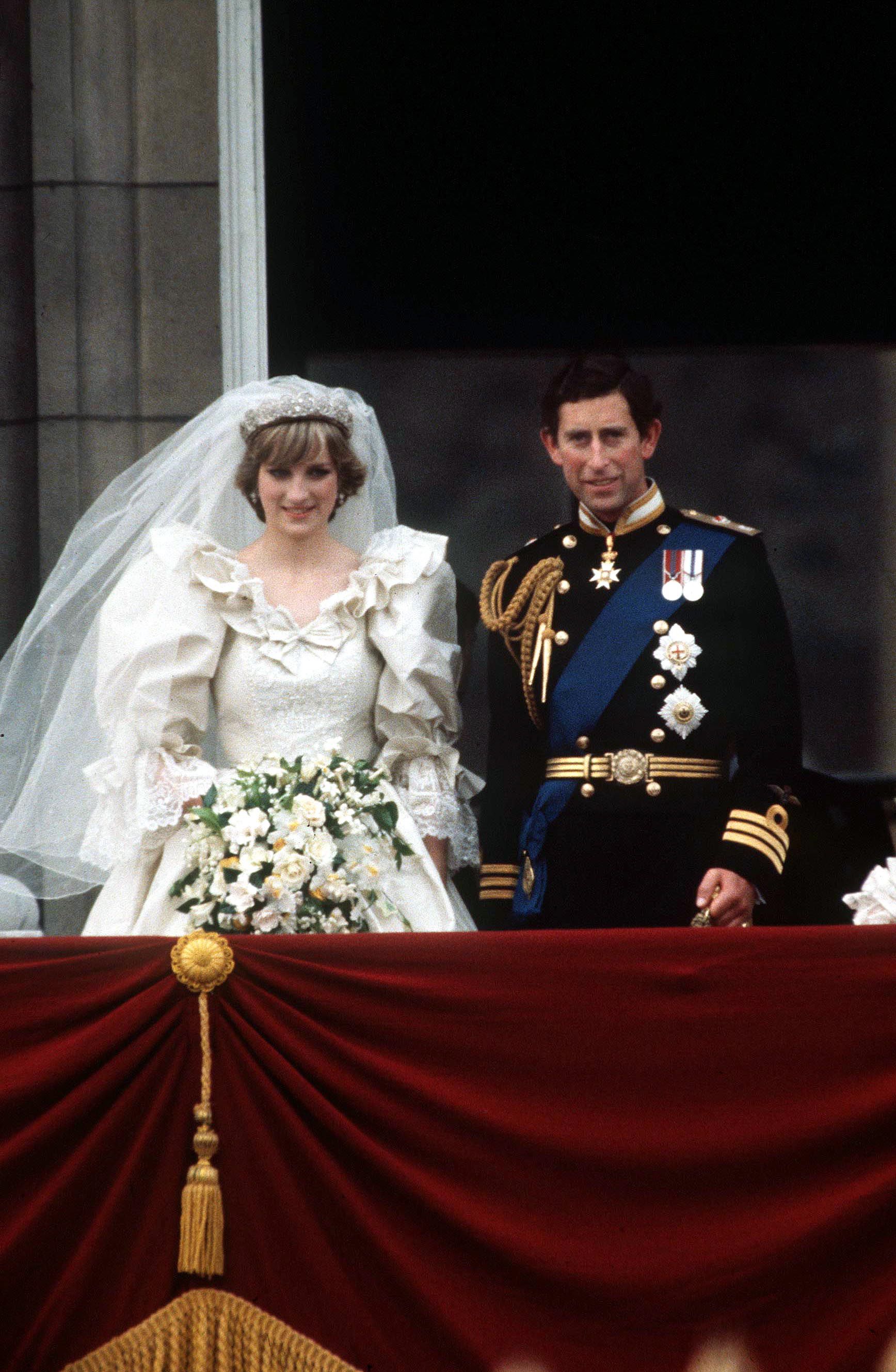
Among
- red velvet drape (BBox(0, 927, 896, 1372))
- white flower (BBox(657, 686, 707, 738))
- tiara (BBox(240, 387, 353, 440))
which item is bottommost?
red velvet drape (BBox(0, 927, 896, 1372))

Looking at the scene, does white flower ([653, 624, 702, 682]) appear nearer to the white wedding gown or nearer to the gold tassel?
the white wedding gown

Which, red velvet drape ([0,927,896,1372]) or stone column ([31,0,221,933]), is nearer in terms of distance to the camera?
red velvet drape ([0,927,896,1372])

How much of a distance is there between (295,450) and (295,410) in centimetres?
9

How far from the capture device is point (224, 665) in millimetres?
4020

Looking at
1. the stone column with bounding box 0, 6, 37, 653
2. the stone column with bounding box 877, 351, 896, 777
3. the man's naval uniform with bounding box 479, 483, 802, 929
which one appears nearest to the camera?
the man's naval uniform with bounding box 479, 483, 802, 929

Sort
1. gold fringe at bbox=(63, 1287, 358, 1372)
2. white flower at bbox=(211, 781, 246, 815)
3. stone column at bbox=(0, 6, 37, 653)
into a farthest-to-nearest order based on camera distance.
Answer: stone column at bbox=(0, 6, 37, 653), white flower at bbox=(211, 781, 246, 815), gold fringe at bbox=(63, 1287, 358, 1372)

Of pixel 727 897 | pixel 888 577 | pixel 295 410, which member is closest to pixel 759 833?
pixel 727 897

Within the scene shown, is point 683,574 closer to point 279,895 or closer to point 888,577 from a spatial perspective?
point 279,895

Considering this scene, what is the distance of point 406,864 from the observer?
396 centimetres

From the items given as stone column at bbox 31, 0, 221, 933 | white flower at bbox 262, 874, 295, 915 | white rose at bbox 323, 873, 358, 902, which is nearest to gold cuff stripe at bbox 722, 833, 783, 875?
white rose at bbox 323, 873, 358, 902

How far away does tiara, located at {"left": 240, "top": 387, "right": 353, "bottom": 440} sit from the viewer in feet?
13.4

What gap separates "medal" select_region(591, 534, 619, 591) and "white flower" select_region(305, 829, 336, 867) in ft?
2.86

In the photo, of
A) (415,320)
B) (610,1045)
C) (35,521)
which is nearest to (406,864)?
(610,1045)

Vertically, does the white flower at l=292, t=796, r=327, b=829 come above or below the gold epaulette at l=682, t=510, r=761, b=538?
below
